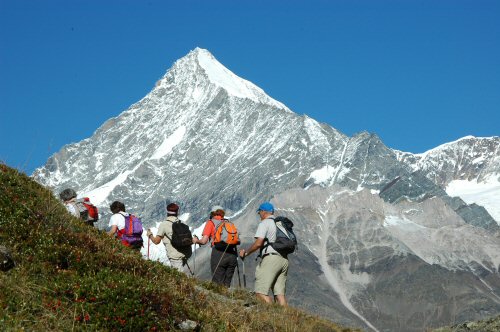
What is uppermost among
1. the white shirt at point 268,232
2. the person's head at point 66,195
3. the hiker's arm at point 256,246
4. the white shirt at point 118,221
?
the person's head at point 66,195

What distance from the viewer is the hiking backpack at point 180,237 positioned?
19.0 metres

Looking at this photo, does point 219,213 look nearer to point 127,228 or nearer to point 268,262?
point 127,228

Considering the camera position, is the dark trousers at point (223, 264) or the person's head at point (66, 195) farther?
the dark trousers at point (223, 264)

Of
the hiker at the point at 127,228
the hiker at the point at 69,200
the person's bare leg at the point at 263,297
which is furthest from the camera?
the hiker at the point at 127,228

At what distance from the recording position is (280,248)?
16.5m

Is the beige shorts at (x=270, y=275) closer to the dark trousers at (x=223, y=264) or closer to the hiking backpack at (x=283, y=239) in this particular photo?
the hiking backpack at (x=283, y=239)

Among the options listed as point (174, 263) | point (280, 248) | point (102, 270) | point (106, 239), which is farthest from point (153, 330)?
point (174, 263)

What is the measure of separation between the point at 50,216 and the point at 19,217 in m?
1.04

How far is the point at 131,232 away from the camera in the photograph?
18.1 metres

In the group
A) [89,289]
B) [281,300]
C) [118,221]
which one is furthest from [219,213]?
[89,289]

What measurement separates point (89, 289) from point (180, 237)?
8.02m

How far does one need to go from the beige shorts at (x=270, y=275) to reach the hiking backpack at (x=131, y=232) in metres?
2.85

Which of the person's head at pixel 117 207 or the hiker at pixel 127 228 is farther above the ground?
the person's head at pixel 117 207

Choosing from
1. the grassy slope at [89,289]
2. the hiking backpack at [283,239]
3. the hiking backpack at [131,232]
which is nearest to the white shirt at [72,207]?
the hiking backpack at [131,232]
